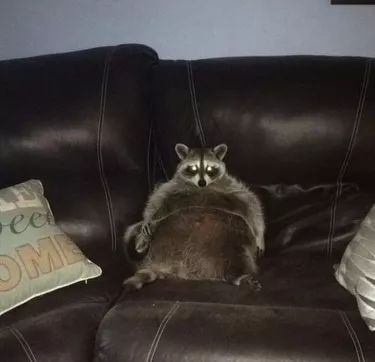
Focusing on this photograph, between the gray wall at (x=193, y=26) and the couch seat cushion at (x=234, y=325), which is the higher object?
the gray wall at (x=193, y=26)

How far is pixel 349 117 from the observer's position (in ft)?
5.54

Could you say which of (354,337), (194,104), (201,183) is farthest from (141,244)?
(354,337)

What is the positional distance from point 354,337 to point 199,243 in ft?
2.01

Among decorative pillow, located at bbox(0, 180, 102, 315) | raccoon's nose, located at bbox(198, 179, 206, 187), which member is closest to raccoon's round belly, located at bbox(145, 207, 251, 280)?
raccoon's nose, located at bbox(198, 179, 206, 187)

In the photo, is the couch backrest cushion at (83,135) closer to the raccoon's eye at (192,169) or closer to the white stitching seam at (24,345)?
the raccoon's eye at (192,169)

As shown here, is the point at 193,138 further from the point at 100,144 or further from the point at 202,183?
the point at 100,144

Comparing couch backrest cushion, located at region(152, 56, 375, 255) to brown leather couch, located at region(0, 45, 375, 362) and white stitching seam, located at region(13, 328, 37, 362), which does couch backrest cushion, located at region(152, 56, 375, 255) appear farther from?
white stitching seam, located at region(13, 328, 37, 362)

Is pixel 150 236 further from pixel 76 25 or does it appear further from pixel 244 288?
pixel 76 25

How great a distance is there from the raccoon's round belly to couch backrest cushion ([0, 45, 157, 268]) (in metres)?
0.19

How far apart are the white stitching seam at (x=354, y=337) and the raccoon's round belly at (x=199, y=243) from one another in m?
0.39

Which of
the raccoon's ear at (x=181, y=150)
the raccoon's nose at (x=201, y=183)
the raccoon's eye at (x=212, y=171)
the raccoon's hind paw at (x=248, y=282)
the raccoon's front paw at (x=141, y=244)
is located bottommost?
the raccoon's hind paw at (x=248, y=282)

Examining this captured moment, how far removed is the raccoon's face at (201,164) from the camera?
5.78 feet

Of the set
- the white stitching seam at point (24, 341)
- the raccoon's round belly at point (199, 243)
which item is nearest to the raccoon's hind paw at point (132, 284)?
the raccoon's round belly at point (199, 243)

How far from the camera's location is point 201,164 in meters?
1.77
